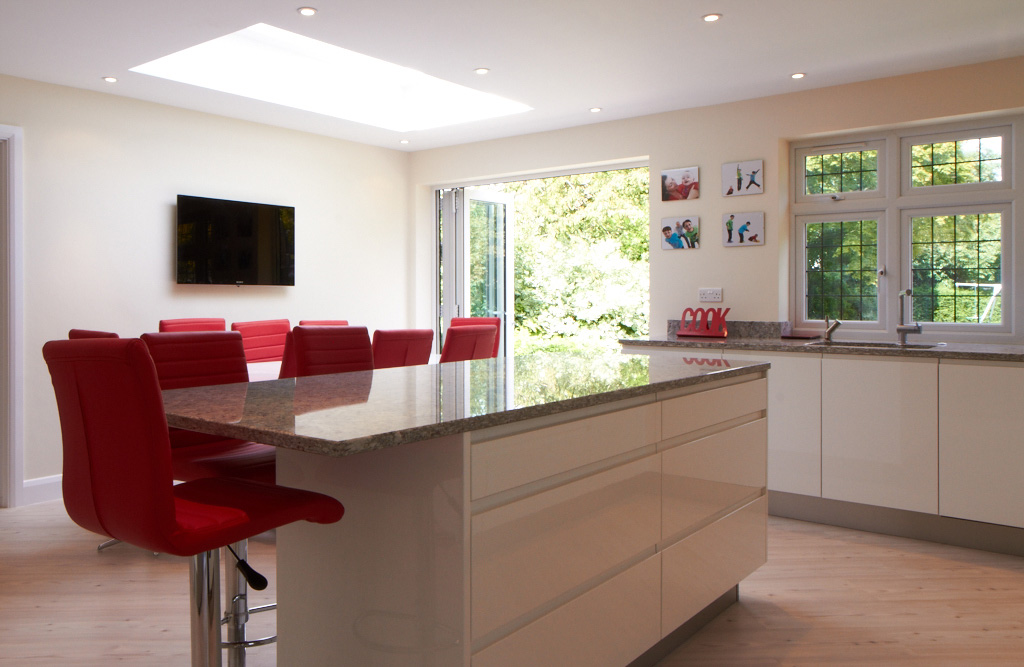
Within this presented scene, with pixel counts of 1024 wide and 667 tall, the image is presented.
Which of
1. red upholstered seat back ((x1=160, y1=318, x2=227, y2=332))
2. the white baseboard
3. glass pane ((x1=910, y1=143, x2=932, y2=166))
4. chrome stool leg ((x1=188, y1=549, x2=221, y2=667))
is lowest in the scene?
the white baseboard

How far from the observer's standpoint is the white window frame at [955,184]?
13.8 feet

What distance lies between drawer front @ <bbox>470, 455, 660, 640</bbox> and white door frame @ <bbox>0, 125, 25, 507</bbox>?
394 centimetres

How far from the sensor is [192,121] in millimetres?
5258

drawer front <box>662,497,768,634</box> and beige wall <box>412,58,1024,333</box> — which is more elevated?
beige wall <box>412,58,1024,333</box>

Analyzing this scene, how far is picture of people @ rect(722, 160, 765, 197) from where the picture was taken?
482 centimetres

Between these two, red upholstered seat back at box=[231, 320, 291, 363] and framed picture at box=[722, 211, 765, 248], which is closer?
framed picture at box=[722, 211, 765, 248]

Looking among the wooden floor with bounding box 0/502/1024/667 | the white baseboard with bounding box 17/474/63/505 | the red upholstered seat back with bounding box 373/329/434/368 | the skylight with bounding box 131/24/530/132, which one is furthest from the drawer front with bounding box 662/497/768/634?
the white baseboard with bounding box 17/474/63/505

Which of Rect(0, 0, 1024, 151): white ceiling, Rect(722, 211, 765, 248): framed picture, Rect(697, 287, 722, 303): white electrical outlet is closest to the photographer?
Rect(0, 0, 1024, 151): white ceiling

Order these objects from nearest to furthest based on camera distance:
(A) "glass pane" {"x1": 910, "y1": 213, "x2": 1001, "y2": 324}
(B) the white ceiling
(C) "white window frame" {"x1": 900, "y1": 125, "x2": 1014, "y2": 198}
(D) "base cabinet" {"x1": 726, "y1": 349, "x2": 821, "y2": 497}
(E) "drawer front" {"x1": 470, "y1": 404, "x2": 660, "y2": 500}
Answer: (E) "drawer front" {"x1": 470, "y1": 404, "x2": 660, "y2": 500} < (B) the white ceiling < (D) "base cabinet" {"x1": 726, "y1": 349, "x2": 821, "y2": 497} < (C) "white window frame" {"x1": 900, "y1": 125, "x2": 1014, "y2": 198} < (A) "glass pane" {"x1": 910, "y1": 213, "x2": 1001, "y2": 324}

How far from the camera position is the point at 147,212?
5.04m

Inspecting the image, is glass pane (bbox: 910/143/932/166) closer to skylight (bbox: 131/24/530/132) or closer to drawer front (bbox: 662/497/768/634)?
skylight (bbox: 131/24/530/132)

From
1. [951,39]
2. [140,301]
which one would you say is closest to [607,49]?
Answer: [951,39]

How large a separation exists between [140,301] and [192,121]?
1.30m

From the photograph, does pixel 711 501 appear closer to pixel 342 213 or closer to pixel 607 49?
pixel 607 49
